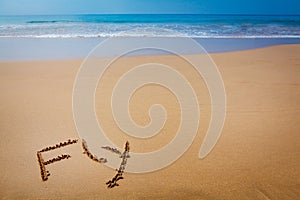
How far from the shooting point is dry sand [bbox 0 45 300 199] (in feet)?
8.02

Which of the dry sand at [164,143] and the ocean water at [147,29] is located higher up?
the ocean water at [147,29]

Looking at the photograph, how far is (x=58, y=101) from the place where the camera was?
4.28 metres

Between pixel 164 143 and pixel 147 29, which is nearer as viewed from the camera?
pixel 164 143

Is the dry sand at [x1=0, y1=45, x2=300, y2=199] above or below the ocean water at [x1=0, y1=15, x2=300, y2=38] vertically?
below

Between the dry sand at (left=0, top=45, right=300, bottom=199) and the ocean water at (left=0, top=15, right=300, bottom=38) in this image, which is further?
the ocean water at (left=0, top=15, right=300, bottom=38)

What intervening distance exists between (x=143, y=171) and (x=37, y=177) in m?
0.90

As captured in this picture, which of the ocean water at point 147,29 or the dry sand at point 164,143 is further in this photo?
the ocean water at point 147,29

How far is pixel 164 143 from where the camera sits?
10.4ft

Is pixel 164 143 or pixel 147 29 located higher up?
pixel 147 29

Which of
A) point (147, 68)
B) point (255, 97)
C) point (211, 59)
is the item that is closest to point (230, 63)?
point (211, 59)

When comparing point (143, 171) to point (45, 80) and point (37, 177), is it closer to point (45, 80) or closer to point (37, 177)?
point (37, 177)

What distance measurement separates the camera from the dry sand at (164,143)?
2445mm

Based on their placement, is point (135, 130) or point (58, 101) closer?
point (135, 130)

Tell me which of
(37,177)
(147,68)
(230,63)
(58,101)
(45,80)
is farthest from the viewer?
(230,63)
